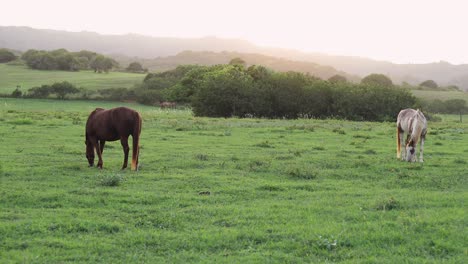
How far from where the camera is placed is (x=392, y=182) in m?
12.9

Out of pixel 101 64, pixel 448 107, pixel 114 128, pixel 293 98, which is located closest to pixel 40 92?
pixel 293 98

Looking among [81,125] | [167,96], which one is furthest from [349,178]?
[167,96]

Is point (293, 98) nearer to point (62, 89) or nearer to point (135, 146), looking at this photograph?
point (135, 146)

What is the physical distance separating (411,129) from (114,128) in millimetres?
9692

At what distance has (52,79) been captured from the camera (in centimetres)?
9000

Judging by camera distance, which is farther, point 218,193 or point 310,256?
point 218,193

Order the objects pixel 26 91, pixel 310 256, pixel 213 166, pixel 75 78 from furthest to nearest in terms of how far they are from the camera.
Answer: pixel 75 78
pixel 26 91
pixel 213 166
pixel 310 256

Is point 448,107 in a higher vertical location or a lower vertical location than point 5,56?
lower

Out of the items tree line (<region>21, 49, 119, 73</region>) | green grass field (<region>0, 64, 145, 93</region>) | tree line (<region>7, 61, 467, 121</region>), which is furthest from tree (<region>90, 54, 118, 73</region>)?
tree line (<region>7, 61, 467, 121</region>)

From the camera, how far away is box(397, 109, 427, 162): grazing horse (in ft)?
51.3

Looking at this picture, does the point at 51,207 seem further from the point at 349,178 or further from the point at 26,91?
the point at 26,91

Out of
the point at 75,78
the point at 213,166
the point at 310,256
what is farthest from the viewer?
the point at 75,78

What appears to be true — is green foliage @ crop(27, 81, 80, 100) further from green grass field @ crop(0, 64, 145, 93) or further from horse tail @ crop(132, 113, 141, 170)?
horse tail @ crop(132, 113, 141, 170)

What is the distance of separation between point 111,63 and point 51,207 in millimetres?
112754
